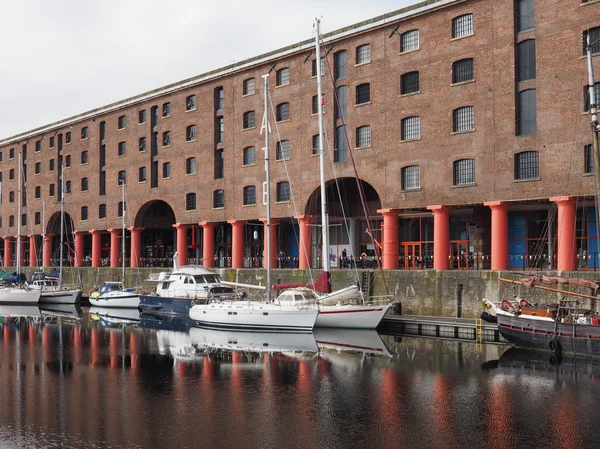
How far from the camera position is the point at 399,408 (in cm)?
2006

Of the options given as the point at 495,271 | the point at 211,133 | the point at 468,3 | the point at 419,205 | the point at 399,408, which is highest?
the point at 468,3

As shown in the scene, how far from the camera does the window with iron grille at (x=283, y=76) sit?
1927 inches

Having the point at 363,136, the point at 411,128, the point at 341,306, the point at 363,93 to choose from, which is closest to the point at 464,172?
the point at 411,128

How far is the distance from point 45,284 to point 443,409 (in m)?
46.2

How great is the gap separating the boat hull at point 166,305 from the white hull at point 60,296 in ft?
29.9

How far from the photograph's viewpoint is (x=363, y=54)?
44.7 m

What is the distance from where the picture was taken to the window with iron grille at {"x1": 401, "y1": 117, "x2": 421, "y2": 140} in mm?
41969

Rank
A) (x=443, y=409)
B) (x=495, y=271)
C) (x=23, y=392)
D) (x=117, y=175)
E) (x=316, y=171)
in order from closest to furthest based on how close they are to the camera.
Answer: (x=443, y=409) → (x=23, y=392) → (x=495, y=271) → (x=316, y=171) → (x=117, y=175)

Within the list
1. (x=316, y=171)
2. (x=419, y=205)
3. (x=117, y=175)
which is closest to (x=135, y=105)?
(x=117, y=175)

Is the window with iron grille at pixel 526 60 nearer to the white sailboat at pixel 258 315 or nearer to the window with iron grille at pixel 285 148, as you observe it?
the white sailboat at pixel 258 315

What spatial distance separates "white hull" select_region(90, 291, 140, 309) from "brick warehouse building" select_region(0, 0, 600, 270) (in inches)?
223

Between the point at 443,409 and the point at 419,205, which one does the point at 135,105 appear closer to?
the point at 419,205

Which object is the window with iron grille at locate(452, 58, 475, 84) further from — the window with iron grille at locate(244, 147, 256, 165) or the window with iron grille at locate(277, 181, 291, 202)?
the window with iron grille at locate(244, 147, 256, 165)

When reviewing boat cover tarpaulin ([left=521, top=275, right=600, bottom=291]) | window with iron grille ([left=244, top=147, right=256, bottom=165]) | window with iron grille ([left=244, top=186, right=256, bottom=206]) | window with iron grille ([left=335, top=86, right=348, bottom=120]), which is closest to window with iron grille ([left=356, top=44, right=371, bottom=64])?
window with iron grille ([left=335, top=86, right=348, bottom=120])
